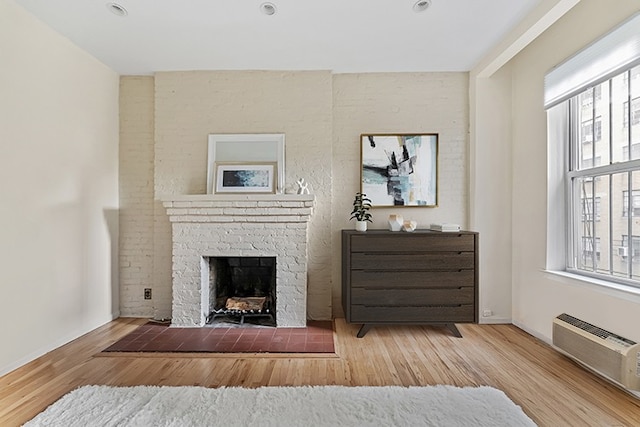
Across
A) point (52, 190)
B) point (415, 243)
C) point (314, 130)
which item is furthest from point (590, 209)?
point (52, 190)

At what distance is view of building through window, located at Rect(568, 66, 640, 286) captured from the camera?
2250mm

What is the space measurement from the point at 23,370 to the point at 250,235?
6.41ft

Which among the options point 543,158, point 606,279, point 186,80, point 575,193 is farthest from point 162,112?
point 606,279

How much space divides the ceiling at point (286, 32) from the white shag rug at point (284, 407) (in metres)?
2.68

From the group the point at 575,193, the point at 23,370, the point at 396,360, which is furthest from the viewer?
the point at 575,193

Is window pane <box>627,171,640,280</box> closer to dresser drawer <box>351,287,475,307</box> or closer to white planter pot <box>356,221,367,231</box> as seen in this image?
dresser drawer <box>351,287,475,307</box>

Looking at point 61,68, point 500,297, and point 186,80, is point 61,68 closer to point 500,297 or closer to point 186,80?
point 186,80

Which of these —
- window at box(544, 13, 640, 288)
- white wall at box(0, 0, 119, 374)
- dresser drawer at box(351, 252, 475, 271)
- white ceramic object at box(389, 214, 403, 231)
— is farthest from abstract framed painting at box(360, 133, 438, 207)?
white wall at box(0, 0, 119, 374)

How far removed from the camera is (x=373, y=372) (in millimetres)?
2379

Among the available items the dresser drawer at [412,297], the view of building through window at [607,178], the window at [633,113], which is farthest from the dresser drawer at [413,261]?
the window at [633,113]

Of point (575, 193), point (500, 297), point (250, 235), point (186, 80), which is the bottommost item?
point (500, 297)

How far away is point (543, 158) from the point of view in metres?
2.97

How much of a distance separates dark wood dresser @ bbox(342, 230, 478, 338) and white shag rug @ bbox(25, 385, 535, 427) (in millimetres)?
916

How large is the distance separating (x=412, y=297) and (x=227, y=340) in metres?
1.72
